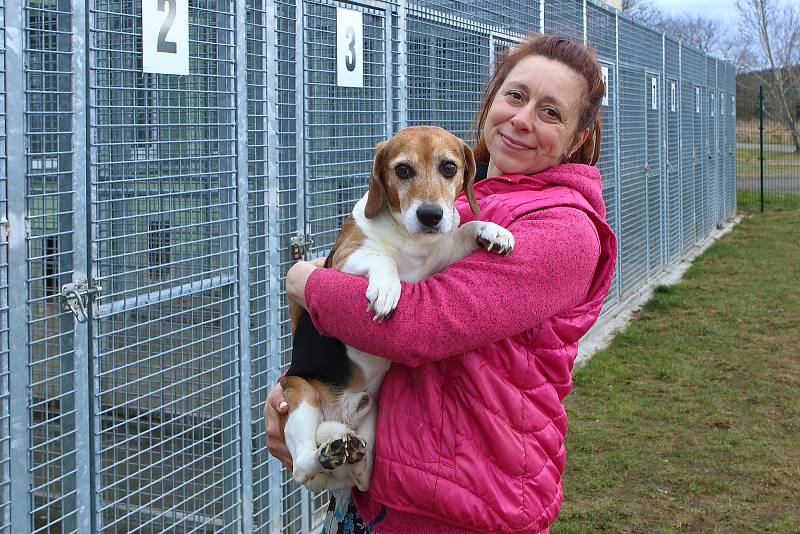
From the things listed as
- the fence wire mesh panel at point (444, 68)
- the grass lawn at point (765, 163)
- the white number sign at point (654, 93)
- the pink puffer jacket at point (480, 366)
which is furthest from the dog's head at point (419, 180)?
the grass lawn at point (765, 163)

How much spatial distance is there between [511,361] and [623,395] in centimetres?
508

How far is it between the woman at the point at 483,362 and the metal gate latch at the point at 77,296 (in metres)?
0.97

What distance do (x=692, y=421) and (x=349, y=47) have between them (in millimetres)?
3667

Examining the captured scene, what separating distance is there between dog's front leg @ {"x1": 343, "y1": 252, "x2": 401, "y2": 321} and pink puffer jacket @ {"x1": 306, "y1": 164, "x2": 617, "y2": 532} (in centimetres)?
2

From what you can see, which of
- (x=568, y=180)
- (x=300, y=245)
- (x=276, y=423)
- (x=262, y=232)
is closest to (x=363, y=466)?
(x=276, y=423)

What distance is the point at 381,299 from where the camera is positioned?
1.92 meters

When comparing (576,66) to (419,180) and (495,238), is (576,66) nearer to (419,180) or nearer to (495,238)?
(419,180)

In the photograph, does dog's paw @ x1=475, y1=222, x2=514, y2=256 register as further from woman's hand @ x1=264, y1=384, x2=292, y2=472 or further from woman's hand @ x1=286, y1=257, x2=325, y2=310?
woman's hand @ x1=264, y1=384, x2=292, y2=472

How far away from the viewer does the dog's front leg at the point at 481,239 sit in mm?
2008

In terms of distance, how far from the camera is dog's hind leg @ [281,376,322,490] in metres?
2.29

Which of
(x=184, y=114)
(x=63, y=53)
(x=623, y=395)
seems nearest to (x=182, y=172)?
(x=184, y=114)

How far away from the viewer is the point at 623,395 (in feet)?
22.5

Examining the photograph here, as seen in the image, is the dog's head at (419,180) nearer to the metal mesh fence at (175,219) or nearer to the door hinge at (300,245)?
the metal mesh fence at (175,219)

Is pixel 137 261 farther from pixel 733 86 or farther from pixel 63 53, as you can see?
pixel 733 86
